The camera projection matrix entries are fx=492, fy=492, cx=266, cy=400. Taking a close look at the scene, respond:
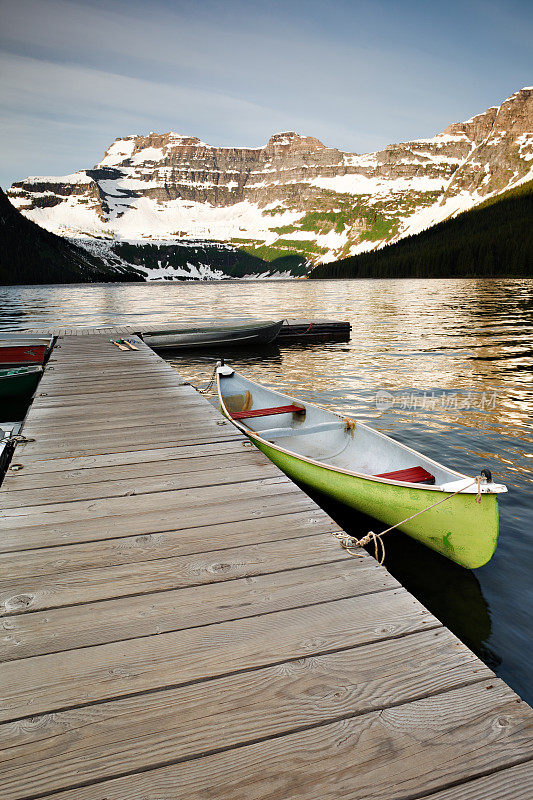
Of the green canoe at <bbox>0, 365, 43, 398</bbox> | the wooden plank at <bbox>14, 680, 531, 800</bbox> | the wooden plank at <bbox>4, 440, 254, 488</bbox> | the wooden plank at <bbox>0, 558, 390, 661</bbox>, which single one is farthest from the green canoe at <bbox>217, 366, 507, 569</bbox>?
the green canoe at <bbox>0, 365, 43, 398</bbox>

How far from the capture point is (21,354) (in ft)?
50.8

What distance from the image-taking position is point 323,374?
62.8 ft

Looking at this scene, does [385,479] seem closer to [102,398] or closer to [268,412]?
[268,412]

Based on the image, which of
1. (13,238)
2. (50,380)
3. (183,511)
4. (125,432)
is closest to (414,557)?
(183,511)

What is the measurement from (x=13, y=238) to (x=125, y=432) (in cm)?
18784

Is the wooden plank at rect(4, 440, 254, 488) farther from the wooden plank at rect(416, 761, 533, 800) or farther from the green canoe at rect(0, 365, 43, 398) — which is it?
the green canoe at rect(0, 365, 43, 398)

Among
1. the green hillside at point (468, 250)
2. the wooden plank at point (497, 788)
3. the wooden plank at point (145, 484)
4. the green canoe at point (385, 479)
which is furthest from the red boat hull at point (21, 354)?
the green hillside at point (468, 250)

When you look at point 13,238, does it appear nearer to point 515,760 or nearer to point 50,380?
point 50,380

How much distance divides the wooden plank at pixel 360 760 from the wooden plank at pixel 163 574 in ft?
4.20

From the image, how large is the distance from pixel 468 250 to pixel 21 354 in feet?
428

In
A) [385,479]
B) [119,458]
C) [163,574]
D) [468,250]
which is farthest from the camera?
[468,250]

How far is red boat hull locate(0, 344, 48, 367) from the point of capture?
15250mm

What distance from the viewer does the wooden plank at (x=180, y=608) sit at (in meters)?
2.85

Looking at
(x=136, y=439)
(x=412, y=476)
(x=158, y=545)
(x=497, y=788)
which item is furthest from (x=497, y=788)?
(x=136, y=439)
